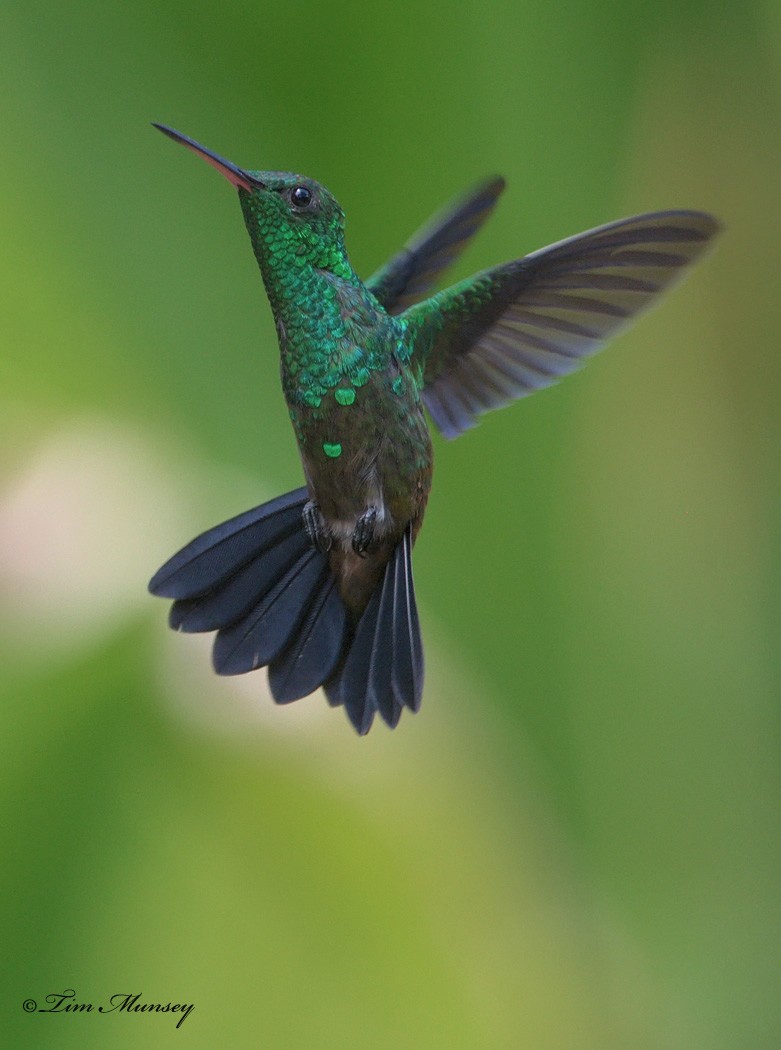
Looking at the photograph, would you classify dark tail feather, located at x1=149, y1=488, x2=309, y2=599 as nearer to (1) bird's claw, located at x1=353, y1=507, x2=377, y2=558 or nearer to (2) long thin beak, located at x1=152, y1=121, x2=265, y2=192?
(1) bird's claw, located at x1=353, y1=507, x2=377, y2=558

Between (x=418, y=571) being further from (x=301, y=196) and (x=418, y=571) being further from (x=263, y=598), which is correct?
(x=301, y=196)

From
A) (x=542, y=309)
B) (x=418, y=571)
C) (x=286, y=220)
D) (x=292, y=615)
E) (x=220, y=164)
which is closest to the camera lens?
(x=220, y=164)

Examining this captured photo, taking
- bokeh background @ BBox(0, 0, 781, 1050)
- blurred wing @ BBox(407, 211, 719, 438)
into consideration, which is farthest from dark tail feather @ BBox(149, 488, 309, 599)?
bokeh background @ BBox(0, 0, 781, 1050)

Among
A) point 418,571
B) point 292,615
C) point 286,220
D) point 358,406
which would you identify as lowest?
point 418,571

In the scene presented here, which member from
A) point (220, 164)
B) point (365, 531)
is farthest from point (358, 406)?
point (220, 164)

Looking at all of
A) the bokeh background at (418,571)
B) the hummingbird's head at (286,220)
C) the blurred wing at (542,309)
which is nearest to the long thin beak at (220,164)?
the hummingbird's head at (286,220)

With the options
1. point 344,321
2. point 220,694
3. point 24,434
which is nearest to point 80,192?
point 24,434
